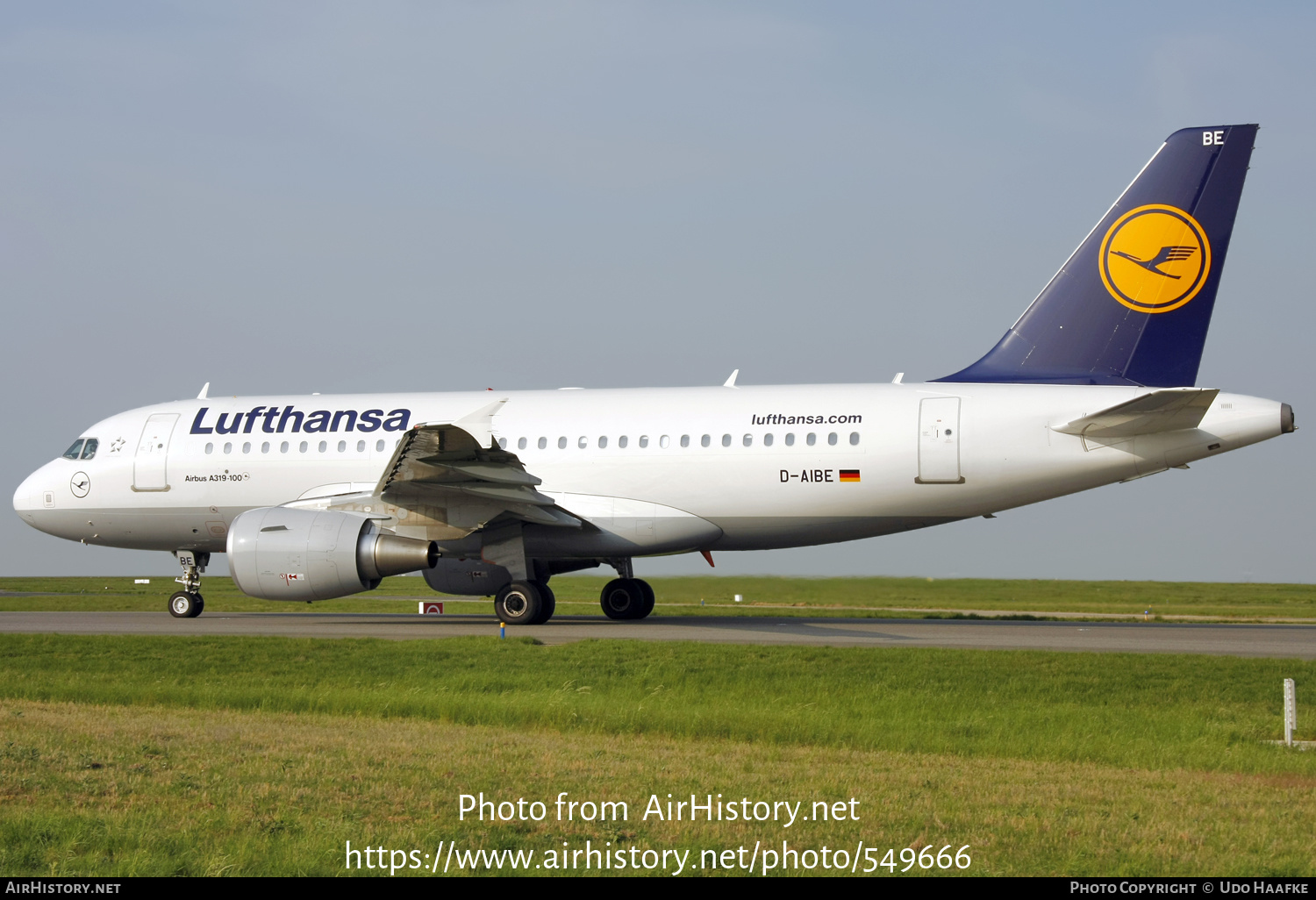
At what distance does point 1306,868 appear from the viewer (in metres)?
5.83

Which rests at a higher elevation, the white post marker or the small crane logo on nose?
the small crane logo on nose

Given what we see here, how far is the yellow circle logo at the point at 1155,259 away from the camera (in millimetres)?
19734

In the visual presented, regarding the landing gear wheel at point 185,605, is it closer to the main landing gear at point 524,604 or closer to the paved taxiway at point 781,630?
the paved taxiway at point 781,630

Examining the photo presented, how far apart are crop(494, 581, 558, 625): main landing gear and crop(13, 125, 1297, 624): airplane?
2.0 inches

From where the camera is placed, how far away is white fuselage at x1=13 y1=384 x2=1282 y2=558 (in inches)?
770

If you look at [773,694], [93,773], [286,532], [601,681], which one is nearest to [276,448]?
[286,532]

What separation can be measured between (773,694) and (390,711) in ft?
13.0

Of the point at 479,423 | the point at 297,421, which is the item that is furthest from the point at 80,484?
the point at 479,423

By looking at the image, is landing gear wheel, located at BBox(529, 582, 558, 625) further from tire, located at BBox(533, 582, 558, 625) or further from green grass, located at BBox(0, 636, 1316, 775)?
green grass, located at BBox(0, 636, 1316, 775)

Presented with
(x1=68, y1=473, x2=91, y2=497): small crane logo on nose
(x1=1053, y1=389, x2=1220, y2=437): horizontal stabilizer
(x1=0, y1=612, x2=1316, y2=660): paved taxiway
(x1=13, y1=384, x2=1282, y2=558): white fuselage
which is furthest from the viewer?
(x1=68, y1=473, x2=91, y2=497): small crane logo on nose

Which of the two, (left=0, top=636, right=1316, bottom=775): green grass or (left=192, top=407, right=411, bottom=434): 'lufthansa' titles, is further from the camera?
(left=192, top=407, right=411, bottom=434): 'lufthansa' titles

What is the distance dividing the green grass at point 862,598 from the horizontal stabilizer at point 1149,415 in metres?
6.16

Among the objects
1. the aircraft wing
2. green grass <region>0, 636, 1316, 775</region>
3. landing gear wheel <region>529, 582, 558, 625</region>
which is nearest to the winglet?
the aircraft wing

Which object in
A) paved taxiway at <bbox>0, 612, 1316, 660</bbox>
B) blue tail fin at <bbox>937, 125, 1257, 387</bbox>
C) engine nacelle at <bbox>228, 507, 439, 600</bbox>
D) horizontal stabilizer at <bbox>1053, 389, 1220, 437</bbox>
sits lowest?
paved taxiway at <bbox>0, 612, 1316, 660</bbox>
